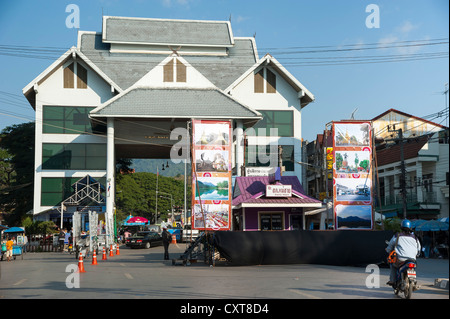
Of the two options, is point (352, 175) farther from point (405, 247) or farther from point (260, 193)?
point (405, 247)

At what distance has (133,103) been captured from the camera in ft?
144

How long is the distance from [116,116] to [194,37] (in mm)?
14196

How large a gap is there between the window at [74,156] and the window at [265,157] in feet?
38.5

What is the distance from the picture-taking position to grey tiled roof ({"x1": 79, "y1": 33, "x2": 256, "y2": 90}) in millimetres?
50031

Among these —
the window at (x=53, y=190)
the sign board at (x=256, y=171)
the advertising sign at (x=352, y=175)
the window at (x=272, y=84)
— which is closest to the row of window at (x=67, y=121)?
the window at (x=272, y=84)

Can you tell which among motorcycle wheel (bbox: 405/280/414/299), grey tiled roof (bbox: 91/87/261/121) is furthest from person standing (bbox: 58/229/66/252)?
motorcycle wheel (bbox: 405/280/414/299)

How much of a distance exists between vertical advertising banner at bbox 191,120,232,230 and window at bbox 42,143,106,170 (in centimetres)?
2377

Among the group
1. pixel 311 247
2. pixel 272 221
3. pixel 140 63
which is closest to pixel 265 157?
pixel 140 63

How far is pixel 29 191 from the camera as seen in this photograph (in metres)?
57.8

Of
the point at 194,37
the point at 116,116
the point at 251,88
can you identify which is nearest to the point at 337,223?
the point at 116,116

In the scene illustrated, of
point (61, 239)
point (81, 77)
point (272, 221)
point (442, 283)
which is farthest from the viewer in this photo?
point (81, 77)

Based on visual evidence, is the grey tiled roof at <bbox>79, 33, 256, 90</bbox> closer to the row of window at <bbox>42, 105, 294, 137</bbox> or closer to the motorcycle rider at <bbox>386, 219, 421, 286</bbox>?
the row of window at <bbox>42, 105, 294, 137</bbox>

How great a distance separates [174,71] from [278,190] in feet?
68.4
